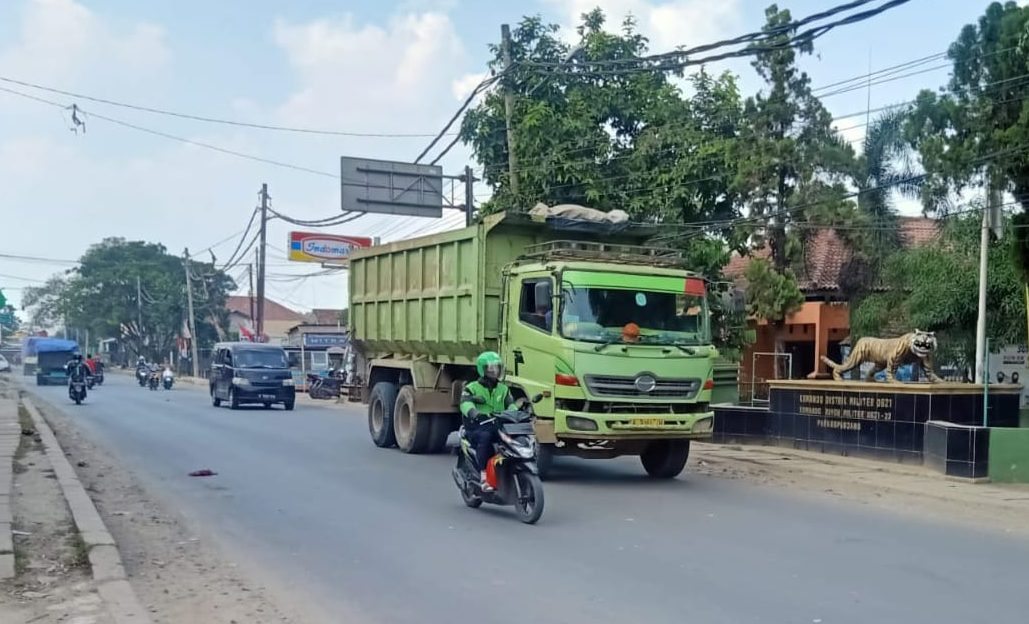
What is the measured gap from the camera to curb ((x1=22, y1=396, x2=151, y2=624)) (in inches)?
235

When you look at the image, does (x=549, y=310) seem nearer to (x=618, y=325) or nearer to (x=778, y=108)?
(x=618, y=325)

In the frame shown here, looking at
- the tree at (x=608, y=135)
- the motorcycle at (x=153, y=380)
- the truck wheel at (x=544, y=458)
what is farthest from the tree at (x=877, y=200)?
the motorcycle at (x=153, y=380)

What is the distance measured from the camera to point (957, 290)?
21.4 meters

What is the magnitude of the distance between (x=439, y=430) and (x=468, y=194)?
34.8 ft

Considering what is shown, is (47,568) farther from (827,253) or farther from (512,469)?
(827,253)

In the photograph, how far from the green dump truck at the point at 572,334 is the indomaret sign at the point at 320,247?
31.8m

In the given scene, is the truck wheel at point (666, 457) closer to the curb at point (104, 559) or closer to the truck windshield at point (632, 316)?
the truck windshield at point (632, 316)

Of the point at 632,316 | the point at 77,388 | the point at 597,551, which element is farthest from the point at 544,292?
the point at 77,388

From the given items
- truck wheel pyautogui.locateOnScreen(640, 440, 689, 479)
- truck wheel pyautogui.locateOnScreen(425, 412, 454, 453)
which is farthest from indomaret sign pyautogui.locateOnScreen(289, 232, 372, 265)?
truck wheel pyautogui.locateOnScreen(640, 440, 689, 479)

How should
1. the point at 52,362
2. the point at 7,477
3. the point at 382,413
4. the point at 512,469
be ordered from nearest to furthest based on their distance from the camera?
the point at 512,469, the point at 7,477, the point at 382,413, the point at 52,362

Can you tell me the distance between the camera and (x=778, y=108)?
2375cm

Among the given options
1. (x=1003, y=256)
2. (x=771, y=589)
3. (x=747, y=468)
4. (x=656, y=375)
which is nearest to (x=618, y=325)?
(x=656, y=375)

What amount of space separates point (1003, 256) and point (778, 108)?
6.22m

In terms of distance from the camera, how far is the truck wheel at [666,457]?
41.1 feet
